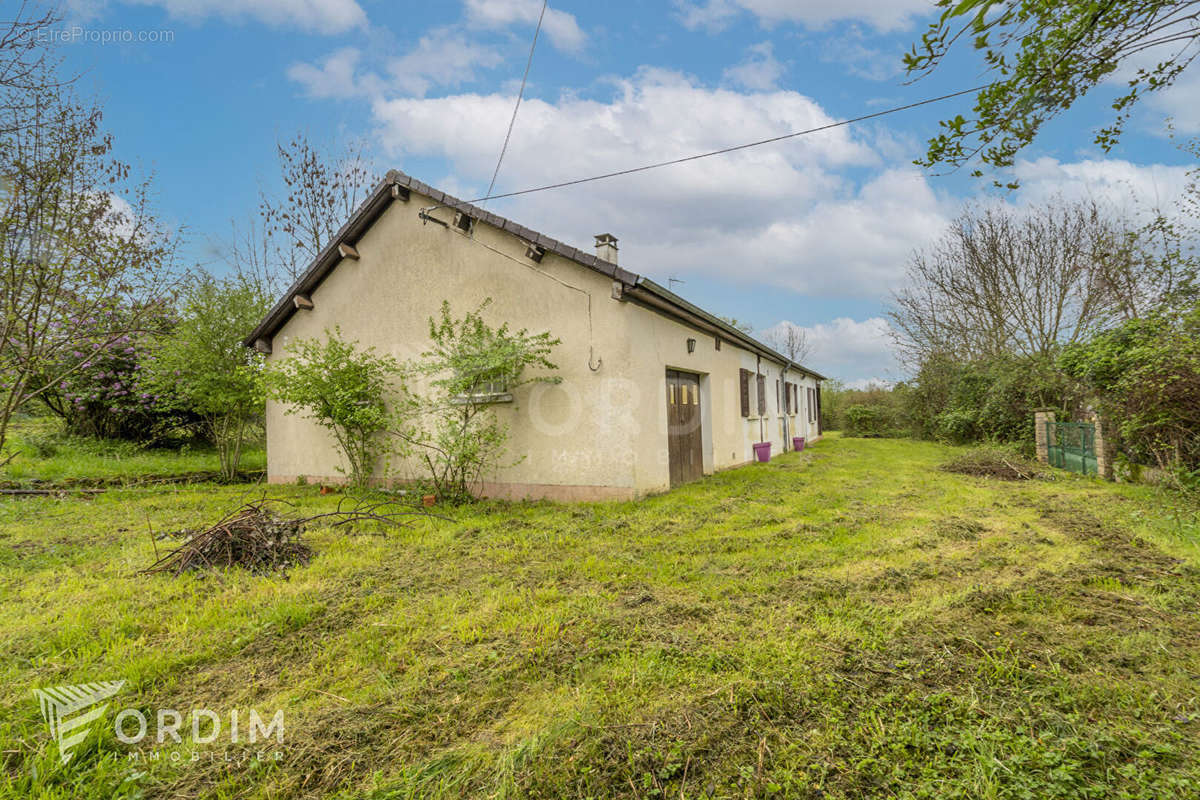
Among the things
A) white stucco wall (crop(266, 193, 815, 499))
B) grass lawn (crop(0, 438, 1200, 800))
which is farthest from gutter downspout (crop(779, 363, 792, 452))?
grass lawn (crop(0, 438, 1200, 800))

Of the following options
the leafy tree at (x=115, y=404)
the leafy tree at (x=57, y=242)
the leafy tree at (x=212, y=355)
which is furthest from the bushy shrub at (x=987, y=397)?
the leafy tree at (x=115, y=404)

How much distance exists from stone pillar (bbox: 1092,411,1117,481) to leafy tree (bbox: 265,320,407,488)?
1205 cm

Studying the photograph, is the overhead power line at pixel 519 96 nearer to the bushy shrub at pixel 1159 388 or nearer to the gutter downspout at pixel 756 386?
the gutter downspout at pixel 756 386

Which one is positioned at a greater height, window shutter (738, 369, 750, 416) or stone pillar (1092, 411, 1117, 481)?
window shutter (738, 369, 750, 416)

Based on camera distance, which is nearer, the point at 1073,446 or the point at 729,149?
the point at 729,149

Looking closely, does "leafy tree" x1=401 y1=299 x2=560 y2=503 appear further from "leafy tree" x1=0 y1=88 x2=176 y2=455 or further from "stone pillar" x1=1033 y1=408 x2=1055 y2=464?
"stone pillar" x1=1033 y1=408 x2=1055 y2=464

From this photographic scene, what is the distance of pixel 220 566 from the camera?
4.54 metres

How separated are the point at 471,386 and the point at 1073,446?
11.8 meters

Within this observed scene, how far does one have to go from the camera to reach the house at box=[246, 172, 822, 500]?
23.8ft

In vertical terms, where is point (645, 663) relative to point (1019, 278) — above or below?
below

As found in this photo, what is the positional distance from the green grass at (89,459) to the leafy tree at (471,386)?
22.6 ft

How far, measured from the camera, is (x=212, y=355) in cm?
995

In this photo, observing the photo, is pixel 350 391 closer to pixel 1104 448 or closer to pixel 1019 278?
pixel 1104 448

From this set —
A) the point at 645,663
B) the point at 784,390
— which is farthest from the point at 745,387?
the point at 645,663
